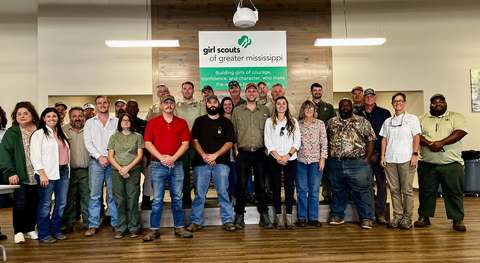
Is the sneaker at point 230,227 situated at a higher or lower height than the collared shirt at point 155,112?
lower

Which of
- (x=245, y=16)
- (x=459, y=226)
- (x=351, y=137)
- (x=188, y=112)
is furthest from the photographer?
(x=245, y=16)

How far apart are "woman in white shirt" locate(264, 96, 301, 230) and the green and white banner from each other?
315cm

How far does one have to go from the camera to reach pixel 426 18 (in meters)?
7.68

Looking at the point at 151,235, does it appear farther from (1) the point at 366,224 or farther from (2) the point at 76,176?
(1) the point at 366,224

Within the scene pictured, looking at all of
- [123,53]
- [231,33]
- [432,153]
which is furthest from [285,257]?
[123,53]

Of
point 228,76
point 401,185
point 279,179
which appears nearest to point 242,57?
point 228,76

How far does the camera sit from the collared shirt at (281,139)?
4336mm

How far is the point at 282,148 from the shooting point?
4332 millimetres

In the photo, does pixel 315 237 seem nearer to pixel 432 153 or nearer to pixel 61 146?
pixel 432 153

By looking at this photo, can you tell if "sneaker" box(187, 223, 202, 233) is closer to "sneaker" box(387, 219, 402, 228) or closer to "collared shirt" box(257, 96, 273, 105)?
"collared shirt" box(257, 96, 273, 105)

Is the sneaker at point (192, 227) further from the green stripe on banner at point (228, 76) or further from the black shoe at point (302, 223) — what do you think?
the green stripe on banner at point (228, 76)

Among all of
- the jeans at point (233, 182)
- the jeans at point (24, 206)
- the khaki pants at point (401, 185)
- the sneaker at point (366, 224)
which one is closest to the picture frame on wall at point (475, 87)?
the khaki pants at point (401, 185)

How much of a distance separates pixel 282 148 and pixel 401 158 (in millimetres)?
1471

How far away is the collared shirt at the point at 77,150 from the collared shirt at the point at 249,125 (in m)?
1.97
